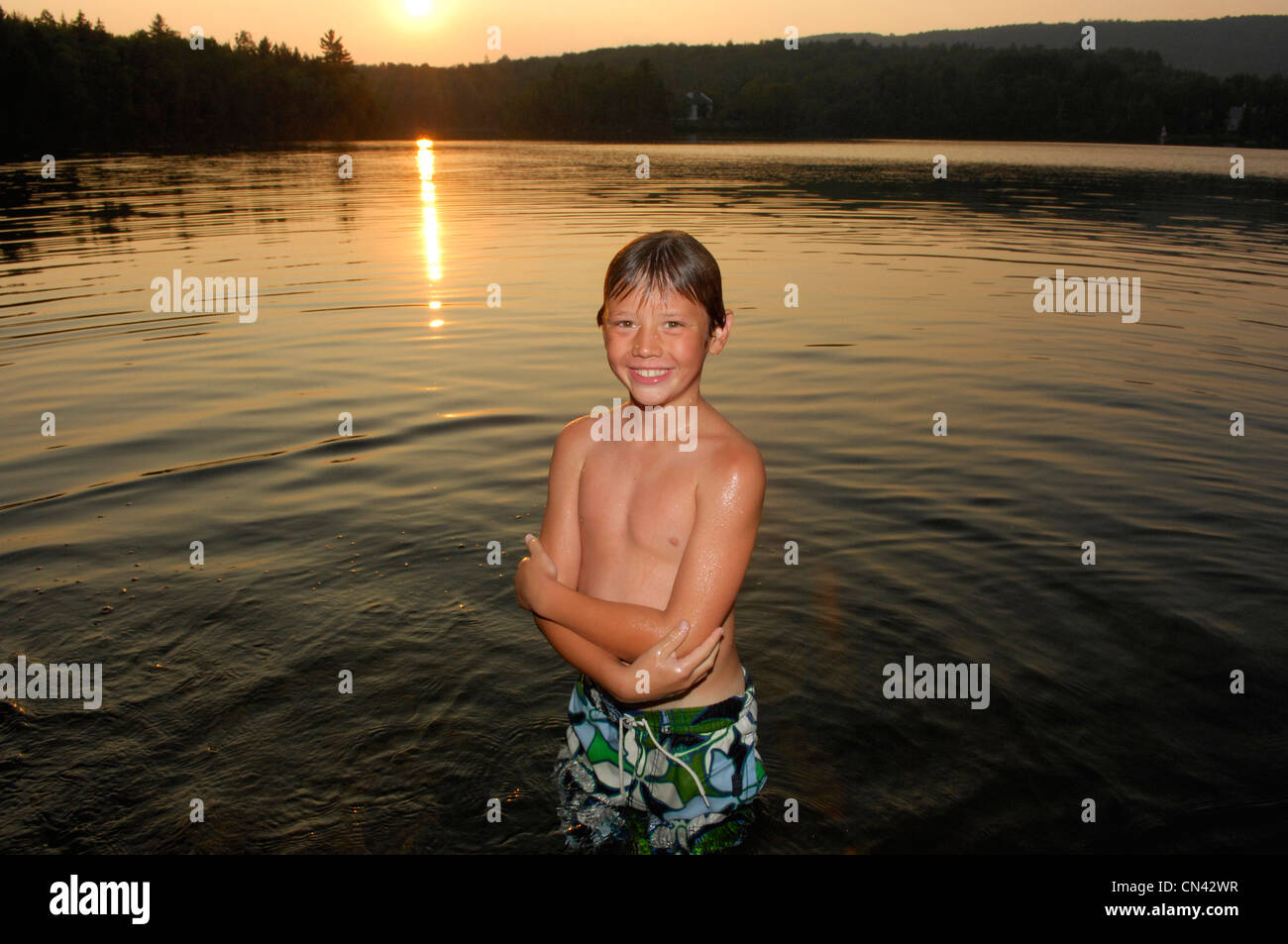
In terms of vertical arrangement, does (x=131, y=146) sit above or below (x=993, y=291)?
above

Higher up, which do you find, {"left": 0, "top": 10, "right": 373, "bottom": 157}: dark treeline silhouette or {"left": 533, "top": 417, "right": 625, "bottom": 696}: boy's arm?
{"left": 0, "top": 10, "right": 373, "bottom": 157}: dark treeline silhouette

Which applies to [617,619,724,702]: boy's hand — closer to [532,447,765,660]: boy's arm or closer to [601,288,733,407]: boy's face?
[532,447,765,660]: boy's arm

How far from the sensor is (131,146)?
76375mm

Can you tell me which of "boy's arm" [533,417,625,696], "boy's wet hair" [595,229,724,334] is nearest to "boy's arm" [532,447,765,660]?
"boy's arm" [533,417,625,696]

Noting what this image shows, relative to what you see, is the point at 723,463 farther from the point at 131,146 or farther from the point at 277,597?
the point at 131,146

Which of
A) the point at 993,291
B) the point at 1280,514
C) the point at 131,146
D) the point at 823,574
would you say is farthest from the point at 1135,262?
the point at 131,146

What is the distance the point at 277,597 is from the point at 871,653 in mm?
3610

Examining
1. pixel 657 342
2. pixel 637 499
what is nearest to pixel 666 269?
pixel 657 342

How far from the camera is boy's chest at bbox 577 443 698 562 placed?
3109mm

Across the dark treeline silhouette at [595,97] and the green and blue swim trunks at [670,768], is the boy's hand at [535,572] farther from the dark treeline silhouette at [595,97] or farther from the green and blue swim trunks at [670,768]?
the dark treeline silhouette at [595,97]

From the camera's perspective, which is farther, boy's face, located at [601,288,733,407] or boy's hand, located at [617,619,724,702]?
boy's face, located at [601,288,733,407]

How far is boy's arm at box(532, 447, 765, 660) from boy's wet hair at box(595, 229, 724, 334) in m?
0.59

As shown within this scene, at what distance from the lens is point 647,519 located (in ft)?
10.4

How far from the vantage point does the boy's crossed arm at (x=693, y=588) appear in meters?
2.89
